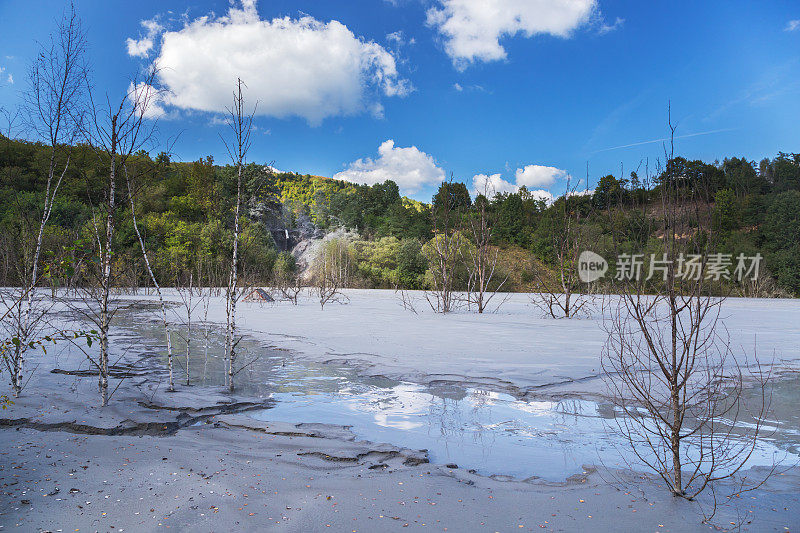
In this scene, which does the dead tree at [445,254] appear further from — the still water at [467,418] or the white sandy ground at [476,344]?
the still water at [467,418]

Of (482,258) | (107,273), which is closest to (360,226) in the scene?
(482,258)

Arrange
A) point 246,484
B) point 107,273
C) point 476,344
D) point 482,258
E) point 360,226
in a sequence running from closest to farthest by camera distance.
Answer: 1. point 246,484
2. point 107,273
3. point 476,344
4. point 482,258
5. point 360,226

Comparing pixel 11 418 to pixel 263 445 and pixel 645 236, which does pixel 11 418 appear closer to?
pixel 263 445

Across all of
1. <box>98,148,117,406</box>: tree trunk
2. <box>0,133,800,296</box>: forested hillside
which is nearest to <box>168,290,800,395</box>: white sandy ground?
<box>98,148,117,406</box>: tree trunk

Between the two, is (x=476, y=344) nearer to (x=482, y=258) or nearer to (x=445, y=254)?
(x=445, y=254)

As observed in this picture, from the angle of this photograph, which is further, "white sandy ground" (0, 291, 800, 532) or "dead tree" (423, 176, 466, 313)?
"dead tree" (423, 176, 466, 313)

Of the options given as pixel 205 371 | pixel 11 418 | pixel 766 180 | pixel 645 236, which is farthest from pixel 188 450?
pixel 766 180

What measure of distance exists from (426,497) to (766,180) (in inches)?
2161

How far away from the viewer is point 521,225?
47.5 metres

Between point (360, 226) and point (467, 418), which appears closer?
point (467, 418)

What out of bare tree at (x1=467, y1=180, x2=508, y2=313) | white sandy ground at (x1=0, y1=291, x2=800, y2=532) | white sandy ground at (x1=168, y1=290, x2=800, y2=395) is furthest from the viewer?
bare tree at (x1=467, y1=180, x2=508, y2=313)

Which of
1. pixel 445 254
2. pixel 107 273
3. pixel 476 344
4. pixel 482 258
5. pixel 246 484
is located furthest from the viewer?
pixel 482 258

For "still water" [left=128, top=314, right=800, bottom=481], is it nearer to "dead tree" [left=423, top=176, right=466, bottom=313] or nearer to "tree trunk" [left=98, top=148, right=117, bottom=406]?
"tree trunk" [left=98, top=148, right=117, bottom=406]

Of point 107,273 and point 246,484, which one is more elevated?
point 107,273
